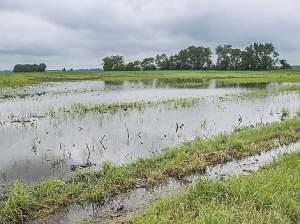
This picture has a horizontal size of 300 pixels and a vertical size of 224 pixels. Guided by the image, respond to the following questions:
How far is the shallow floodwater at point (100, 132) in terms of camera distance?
12.9 meters

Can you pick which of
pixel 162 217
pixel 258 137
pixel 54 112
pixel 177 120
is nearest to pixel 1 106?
pixel 54 112

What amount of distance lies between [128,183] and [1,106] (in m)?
20.3

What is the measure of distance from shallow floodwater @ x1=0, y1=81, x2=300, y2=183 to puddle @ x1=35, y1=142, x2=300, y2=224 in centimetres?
278

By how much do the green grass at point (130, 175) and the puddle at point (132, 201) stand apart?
0.91 feet

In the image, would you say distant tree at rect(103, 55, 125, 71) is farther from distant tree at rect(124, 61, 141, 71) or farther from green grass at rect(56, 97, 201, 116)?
green grass at rect(56, 97, 201, 116)

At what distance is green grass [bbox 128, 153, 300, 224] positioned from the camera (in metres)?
6.98

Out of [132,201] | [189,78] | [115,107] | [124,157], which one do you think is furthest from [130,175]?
[189,78]

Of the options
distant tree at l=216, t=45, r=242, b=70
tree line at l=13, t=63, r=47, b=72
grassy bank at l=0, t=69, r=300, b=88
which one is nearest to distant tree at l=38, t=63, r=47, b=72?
tree line at l=13, t=63, r=47, b=72

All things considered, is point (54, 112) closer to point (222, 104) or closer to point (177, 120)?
point (177, 120)

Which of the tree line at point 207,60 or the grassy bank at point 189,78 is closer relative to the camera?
the grassy bank at point 189,78

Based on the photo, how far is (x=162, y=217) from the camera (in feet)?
23.9

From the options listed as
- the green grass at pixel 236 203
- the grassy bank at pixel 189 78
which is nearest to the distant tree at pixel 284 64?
the grassy bank at pixel 189 78

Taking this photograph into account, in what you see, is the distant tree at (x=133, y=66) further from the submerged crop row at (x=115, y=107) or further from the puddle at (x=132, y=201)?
the puddle at (x=132, y=201)

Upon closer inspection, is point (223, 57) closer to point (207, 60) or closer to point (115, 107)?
point (207, 60)
